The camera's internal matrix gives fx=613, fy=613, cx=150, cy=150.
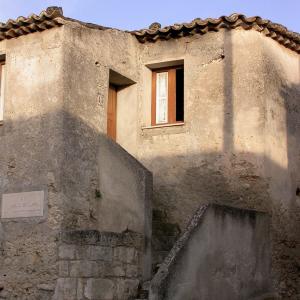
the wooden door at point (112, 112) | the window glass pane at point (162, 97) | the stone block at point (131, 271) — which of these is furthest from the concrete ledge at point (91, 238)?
the window glass pane at point (162, 97)

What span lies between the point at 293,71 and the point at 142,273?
17.7ft

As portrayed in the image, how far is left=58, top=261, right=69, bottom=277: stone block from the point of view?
869 centimetres

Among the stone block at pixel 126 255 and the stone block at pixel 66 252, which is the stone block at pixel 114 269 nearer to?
the stone block at pixel 126 255

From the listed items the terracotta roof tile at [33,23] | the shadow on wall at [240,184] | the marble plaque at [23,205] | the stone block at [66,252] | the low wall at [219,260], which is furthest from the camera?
the shadow on wall at [240,184]

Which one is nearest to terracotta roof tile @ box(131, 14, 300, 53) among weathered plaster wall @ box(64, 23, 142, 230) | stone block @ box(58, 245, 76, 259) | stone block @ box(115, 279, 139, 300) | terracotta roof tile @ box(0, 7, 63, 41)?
weathered plaster wall @ box(64, 23, 142, 230)

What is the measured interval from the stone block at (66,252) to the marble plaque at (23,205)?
625 mm

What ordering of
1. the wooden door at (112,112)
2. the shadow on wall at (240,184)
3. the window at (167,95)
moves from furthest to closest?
1. the window at (167,95)
2. the wooden door at (112,112)
3. the shadow on wall at (240,184)

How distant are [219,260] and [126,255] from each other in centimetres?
140

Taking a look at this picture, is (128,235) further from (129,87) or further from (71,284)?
(129,87)

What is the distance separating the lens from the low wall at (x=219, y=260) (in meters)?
8.28

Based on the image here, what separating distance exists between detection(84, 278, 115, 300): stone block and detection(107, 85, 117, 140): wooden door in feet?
12.2

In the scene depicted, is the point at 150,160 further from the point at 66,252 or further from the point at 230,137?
Result: the point at 66,252

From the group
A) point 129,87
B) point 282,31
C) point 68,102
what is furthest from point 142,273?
point 282,31

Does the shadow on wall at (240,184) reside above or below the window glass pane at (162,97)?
below
